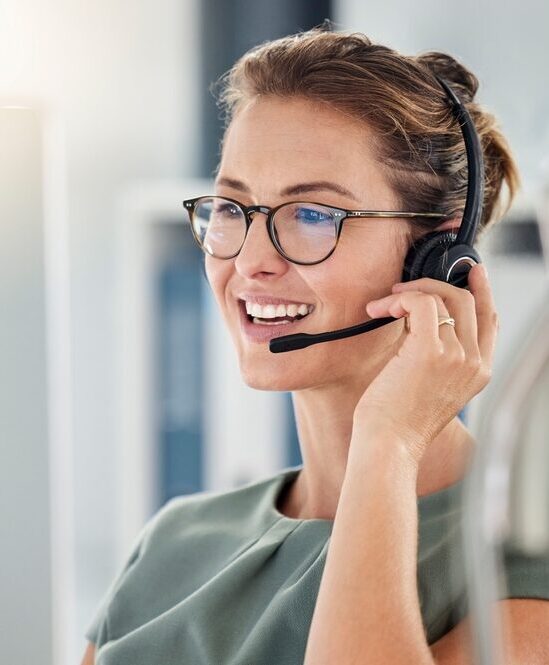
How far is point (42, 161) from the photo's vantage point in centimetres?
120

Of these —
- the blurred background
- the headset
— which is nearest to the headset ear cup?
the headset

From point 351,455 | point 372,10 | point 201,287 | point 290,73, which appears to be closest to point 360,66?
point 290,73

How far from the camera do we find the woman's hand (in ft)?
2.74

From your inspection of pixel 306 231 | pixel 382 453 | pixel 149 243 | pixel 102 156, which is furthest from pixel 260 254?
pixel 102 156

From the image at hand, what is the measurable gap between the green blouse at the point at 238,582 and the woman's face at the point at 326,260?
0.57ft

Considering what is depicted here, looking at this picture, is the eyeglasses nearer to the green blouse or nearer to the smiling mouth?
the smiling mouth

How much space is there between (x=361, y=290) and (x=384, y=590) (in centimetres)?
34

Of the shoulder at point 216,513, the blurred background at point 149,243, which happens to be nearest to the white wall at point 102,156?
the blurred background at point 149,243

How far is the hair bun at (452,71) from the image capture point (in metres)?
1.05

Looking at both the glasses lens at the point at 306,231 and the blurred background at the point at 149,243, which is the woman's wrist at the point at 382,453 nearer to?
the glasses lens at the point at 306,231

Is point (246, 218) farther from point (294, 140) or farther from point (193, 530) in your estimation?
point (193, 530)

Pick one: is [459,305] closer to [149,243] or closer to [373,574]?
[373,574]

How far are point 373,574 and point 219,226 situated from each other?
17.4 inches

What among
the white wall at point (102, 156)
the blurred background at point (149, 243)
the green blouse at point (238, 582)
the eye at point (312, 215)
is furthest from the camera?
the white wall at point (102, 156)
